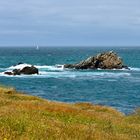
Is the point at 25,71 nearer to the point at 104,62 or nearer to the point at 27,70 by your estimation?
the point at 27,70

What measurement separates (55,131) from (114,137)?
10.2 feet

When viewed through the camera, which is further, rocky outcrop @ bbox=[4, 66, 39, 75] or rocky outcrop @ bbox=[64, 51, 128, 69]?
rocky outcrop @ bbox=[64, 51, 128, 69]

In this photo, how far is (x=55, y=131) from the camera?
50.1ft

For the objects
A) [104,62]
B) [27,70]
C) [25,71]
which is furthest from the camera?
[104,62]

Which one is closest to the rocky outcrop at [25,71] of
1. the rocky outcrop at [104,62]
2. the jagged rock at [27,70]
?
the jagged rock at [27,70]

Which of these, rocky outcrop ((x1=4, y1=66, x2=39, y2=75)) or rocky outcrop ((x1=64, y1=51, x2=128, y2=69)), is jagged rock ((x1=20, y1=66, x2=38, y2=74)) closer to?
rocky outcrop ((x1=4, y1=66, x2=39, y2=75))

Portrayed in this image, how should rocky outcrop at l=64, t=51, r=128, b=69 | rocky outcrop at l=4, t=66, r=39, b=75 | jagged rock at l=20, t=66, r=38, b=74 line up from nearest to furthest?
rocky outcrop at l=4, t=66, r=39, b=75, jagged rock at l=20, t=66, r=38, b=74, rocky outcrop at l=64, t=51, r=128, b=69

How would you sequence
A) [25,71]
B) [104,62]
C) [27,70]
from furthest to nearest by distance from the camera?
[104,62] → [27,70] → [25,71]

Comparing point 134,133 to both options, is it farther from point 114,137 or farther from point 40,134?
point 40,134

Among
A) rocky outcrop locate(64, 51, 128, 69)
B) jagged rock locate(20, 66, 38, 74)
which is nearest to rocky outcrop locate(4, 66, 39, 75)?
jagged rock locate(20, 66, 38, 74)

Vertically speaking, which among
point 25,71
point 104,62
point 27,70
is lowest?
point 104,62

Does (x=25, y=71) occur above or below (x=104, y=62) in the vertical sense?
above

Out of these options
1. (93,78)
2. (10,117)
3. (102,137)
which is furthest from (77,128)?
(93,78)

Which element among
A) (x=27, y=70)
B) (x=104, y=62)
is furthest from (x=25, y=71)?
(x=104, y=62)
